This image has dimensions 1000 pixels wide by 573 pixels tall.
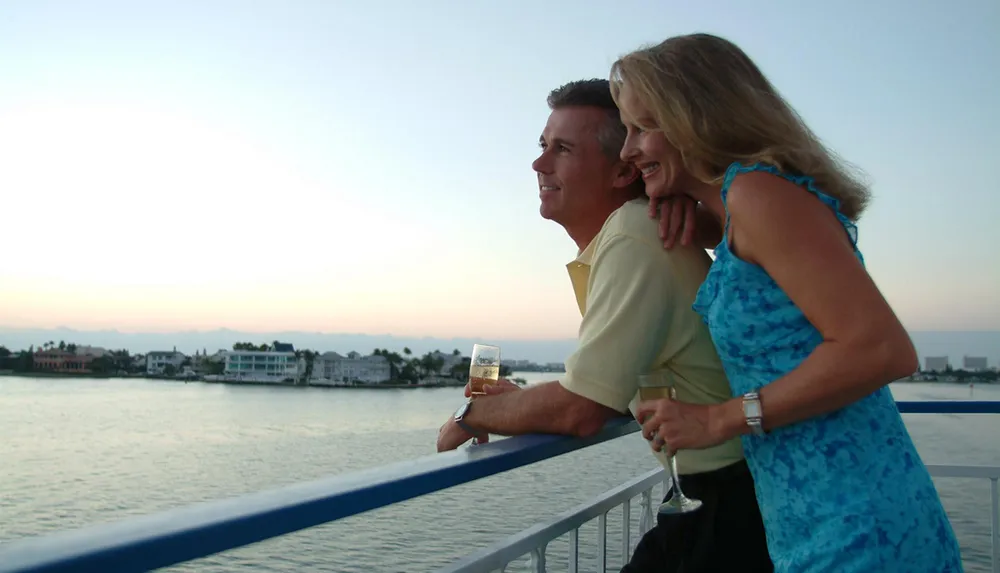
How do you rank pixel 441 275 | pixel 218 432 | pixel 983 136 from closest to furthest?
pixel 983 136, pixel 218 432, pixel 441 275

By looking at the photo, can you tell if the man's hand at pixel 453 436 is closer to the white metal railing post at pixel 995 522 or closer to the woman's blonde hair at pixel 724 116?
the woman's blonde hair at pixel 724 116

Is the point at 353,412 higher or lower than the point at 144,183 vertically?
lower

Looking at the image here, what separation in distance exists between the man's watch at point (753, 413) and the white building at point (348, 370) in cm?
10275

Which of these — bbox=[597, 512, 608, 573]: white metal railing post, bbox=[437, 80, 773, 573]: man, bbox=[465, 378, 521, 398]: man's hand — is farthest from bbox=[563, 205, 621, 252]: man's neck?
bbox=[597, 512, 608, 573]: white metal railing post

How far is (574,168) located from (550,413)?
746mm

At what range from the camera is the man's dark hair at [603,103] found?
1880 millimetres

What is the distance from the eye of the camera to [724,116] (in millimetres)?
1214

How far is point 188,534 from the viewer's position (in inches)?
26.2

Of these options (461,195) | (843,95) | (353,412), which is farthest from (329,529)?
(353,412)

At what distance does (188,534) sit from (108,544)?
0.24 feet

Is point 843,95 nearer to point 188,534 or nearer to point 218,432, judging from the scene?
point 188,534

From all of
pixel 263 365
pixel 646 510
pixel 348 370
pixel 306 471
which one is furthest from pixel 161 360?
pixel 646 510

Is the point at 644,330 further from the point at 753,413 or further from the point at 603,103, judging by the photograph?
the point at 603,103

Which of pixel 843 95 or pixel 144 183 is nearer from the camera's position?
pixel 843 95
